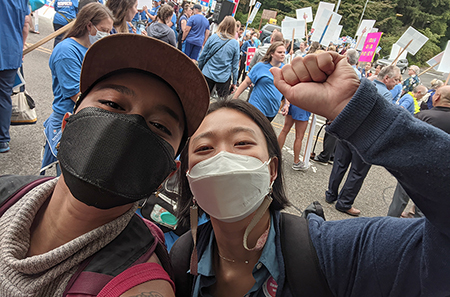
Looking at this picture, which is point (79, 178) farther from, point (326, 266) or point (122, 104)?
point (326, 266)

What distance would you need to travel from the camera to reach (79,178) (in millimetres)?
954

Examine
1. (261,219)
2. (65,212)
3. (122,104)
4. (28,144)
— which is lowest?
(28,144)

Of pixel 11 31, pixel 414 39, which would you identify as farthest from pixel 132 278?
pixel 414 39

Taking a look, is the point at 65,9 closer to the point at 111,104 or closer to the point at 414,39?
the point at 111,104

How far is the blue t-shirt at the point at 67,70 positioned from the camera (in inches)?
102

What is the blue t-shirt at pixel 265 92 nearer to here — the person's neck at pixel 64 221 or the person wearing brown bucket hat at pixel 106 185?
the person wearing brown bucket hat at pixel 106 185

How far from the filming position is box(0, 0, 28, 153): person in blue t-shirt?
9.85 ft

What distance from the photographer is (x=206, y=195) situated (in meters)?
1.49

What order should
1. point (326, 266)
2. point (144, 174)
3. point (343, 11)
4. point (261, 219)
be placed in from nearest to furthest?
1. point (144, 174)
2. point (326, 266)
3. point (261, 219)
4. point (343, 11)

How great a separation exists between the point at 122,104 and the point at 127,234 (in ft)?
1.71

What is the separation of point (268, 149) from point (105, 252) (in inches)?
39.0

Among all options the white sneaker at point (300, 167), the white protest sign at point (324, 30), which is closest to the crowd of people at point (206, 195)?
the white sneaker at point (300, 167)

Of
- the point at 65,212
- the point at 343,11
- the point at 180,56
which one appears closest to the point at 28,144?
the point at 65,212

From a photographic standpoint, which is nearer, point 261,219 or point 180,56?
point 180,56
